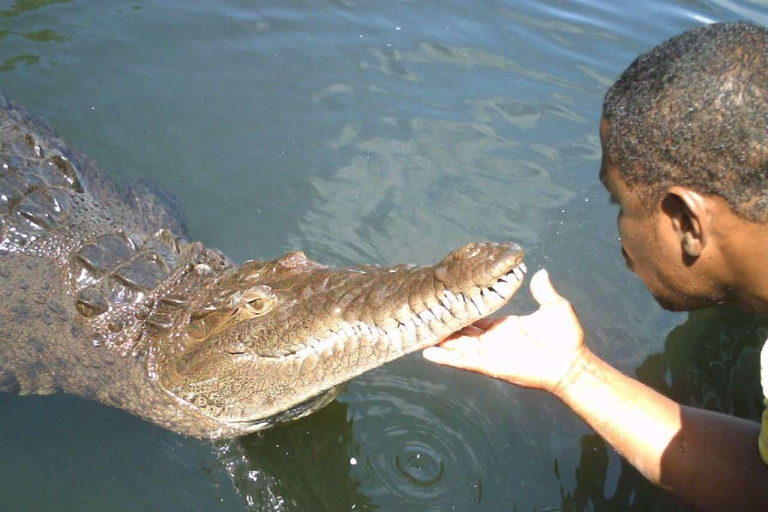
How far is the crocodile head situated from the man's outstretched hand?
16.5 inches

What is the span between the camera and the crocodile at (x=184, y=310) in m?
2.71

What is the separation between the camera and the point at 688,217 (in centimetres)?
266

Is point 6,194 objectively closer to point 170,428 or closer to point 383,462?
point 170,428

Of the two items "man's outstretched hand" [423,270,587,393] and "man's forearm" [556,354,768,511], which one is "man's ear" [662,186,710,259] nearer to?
"man's outstretched hand" [423,270,587,393]

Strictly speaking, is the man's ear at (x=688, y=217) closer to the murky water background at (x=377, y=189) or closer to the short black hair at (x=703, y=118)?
the short black hair at (x=703, y=118)

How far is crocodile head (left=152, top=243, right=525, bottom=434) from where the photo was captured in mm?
2566

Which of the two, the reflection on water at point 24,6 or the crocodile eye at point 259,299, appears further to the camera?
the reflection on water at point 24,6

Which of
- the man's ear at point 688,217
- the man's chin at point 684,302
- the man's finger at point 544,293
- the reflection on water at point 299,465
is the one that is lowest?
the reflection on water at point 299,465

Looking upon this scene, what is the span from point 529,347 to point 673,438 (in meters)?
0.73

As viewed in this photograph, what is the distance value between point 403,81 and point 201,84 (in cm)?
169

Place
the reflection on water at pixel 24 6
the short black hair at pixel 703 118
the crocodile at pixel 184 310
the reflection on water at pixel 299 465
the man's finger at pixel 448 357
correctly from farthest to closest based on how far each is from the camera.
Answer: the reflection on water at pixel 24 6, the reflection on water at pixel 299 465, the man's finger at pixel 448 357, the crocodile at pixel 184 310, the short black hair at pixel 703 118

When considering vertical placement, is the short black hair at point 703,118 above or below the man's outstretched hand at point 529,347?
above

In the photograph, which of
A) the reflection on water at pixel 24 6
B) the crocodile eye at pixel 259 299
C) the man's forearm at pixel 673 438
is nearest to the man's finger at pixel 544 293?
the man's forearm at pixel 673 438

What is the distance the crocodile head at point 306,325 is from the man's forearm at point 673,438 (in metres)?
0.84
